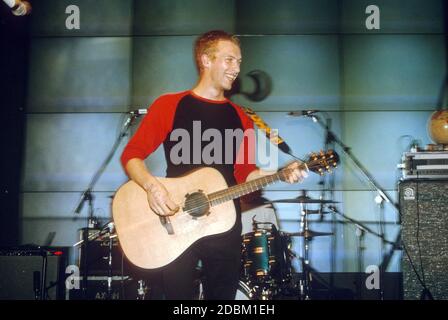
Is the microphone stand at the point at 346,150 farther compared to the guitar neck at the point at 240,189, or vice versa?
the microphone stand at the point at 346,150

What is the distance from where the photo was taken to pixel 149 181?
2428 mm

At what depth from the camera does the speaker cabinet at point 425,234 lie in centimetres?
349

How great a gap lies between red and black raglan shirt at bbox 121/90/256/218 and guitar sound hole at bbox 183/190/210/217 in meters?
0.16

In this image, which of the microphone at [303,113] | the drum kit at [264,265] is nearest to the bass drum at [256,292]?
the drum kit at [264,265]

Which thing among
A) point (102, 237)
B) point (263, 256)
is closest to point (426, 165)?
point (263, 256)

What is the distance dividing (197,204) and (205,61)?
0.90 metres

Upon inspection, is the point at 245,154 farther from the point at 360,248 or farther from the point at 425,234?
the point at 360,248

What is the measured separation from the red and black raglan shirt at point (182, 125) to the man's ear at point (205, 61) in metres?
0.22

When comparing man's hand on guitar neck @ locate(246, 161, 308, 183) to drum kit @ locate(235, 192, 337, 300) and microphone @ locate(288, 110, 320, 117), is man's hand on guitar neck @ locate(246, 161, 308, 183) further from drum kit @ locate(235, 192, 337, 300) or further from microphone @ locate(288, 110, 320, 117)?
microphone @ locate(288, 110, 320, 117)

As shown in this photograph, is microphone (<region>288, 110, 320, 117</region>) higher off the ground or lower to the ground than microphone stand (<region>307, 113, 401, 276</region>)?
higher

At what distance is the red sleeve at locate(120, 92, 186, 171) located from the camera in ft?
8.38

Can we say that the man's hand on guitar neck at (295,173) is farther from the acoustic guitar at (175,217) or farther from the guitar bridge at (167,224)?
the guitar bridge at (167,224)

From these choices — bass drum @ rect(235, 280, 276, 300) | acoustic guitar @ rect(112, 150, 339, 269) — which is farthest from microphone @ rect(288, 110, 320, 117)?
acoustic guitar @ rect(112, 150, 339, 269)

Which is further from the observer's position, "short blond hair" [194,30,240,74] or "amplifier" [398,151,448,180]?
"amplifier" [398,151,448,180]
